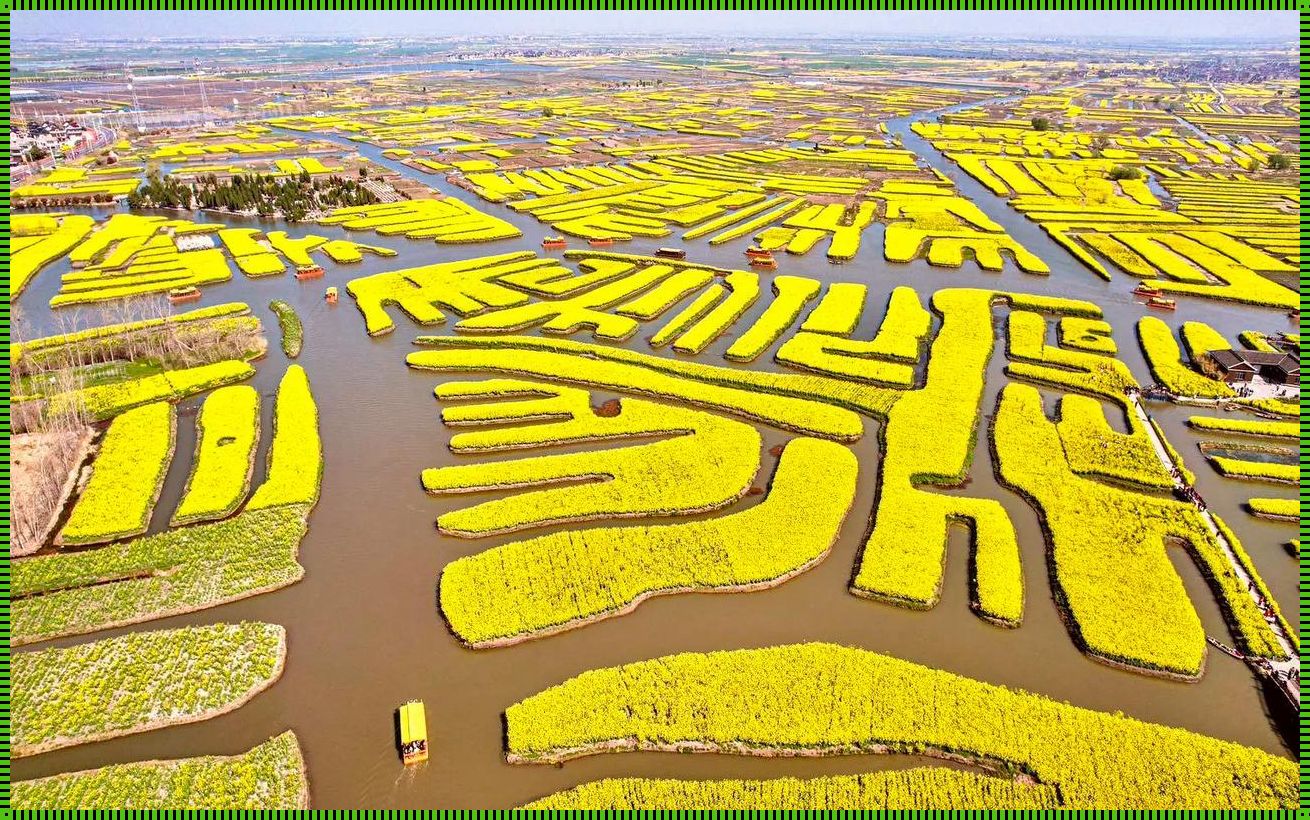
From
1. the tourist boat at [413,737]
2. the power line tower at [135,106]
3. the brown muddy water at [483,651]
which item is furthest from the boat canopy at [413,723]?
the power line tower at [135,106]

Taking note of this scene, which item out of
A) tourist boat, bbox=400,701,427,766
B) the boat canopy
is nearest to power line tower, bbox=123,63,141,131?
the boat canopy

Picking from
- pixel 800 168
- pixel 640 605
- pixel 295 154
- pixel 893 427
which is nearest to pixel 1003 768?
pixel 640 605

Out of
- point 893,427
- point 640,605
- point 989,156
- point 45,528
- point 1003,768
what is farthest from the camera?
point 989,156

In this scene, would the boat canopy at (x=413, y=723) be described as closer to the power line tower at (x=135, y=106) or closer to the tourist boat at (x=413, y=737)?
the tourist boat at (x=413, y=737)

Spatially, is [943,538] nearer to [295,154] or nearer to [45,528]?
[45,528]

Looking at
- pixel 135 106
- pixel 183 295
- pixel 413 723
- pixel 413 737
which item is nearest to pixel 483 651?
pixel 413 723

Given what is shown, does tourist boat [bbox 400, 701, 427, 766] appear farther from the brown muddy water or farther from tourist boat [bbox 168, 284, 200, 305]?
tourist boat [bbox 168, 284, 200, 305]

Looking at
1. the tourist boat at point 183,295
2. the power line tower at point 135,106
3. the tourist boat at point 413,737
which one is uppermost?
the power line tower at point 135,106
